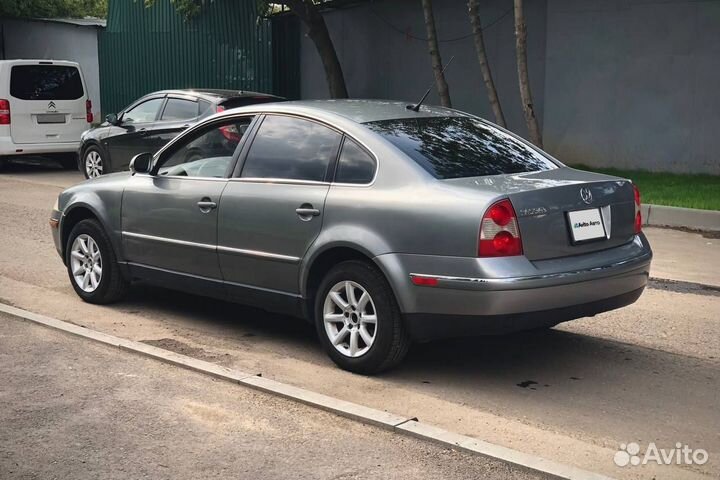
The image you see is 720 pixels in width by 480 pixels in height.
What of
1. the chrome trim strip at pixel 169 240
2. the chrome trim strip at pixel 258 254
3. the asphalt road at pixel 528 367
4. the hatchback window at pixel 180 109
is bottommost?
the asphalt road at pixel 528 367

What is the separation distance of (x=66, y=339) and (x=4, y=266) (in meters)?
2.96

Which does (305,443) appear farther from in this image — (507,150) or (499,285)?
(507,150)

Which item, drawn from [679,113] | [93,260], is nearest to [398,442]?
[93,260]

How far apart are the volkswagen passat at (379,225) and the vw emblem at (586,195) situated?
1cm

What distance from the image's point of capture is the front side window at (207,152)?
22.0 feet

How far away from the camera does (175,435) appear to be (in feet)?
15.9

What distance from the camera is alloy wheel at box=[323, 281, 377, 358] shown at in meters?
5.70

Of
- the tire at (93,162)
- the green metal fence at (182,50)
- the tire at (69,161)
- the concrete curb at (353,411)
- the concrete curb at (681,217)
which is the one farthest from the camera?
the green metal fence at (182,50)

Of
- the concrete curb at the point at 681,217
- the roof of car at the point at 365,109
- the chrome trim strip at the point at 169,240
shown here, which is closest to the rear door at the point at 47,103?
the concrete curb at the point at 681,217

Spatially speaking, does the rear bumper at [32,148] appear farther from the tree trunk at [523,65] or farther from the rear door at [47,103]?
the tree trunk at [523,65]

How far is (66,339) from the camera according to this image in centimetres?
656

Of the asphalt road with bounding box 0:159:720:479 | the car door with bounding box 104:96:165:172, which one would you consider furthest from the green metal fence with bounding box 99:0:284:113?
the asphalt road with bounding box 0:159:720:479

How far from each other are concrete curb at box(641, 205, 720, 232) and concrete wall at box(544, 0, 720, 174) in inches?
141

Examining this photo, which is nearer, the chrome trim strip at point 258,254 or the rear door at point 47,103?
the chrome trim strip at point 258,254
